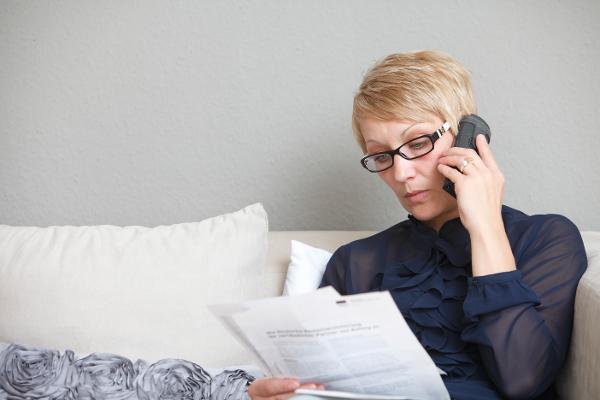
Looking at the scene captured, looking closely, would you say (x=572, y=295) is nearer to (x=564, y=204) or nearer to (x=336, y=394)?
(x=336, y=394)

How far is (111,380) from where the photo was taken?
146 centimetres

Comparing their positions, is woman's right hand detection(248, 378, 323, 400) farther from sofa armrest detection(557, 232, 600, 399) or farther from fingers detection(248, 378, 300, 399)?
sofa armrest detection(557, 232, 600, 399)

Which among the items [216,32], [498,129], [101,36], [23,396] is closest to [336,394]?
[23,396]

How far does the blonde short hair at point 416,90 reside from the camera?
4.82 ft

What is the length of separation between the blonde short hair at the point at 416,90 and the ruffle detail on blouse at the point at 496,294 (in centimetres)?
36

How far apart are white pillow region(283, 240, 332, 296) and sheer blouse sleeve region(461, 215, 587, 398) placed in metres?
0.50

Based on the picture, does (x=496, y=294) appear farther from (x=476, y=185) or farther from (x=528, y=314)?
(x=476, y=185)

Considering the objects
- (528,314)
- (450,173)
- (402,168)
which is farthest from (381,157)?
(528,314)

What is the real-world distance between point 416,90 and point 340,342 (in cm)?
62

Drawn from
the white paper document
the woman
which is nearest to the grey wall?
the woman

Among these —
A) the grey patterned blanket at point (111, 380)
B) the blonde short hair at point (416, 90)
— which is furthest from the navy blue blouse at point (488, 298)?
Result: the grey patterned blanket at point (111, 380)

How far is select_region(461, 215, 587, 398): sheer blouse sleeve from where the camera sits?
123cm

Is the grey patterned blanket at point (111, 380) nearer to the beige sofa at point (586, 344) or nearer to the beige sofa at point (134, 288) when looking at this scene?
the beige sofa at point (134, 288)

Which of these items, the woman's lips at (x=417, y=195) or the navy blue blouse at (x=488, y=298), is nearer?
the navy blue blouse at (x=488, y=298)
